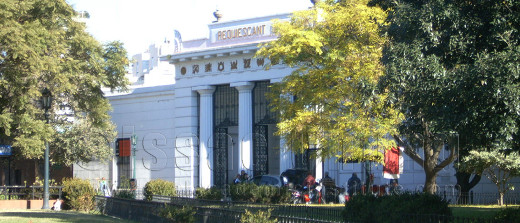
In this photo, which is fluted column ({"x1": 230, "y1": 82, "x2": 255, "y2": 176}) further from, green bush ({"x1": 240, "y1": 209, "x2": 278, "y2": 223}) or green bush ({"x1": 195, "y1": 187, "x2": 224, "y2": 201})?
green bush ({"x1": 240, "y1": 209, "x2": 278, "y2": 223})

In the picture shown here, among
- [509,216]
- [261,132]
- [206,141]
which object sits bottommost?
[509,216]

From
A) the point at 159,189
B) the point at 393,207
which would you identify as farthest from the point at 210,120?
the point at 393,207

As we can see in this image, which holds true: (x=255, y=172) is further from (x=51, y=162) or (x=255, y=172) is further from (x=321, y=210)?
(x=321, y=210)

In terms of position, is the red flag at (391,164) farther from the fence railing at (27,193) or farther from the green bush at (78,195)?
the fence railing at (27,193)

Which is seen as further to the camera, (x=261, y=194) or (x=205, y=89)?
(x=205, y=89)

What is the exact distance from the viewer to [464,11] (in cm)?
1393

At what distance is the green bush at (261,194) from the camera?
101ft

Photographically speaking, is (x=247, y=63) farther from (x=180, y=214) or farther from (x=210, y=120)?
(x=180, y=214)

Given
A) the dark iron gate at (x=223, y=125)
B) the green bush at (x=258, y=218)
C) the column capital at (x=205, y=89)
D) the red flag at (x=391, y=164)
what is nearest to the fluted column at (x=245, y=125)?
the dark iron gate at (x=223, y=125)

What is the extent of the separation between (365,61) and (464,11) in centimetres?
1254

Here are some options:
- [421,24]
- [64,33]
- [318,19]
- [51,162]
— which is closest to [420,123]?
[421,24]

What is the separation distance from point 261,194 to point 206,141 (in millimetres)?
13444

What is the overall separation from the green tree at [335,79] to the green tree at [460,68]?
1006cm

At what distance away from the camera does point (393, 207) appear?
51.7 ft
